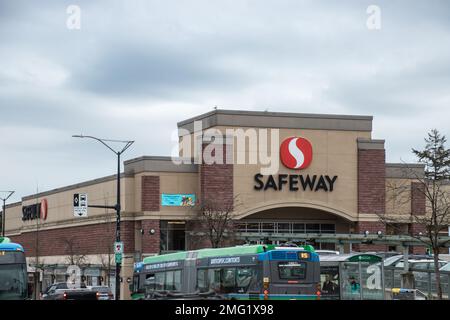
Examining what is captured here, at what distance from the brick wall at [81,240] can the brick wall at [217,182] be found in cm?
749

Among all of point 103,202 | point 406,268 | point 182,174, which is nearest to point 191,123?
point 182,174

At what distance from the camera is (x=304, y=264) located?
1195 inches

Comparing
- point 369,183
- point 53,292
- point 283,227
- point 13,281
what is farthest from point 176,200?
point 13,281

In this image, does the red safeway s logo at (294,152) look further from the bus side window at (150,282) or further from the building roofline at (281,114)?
the bus side window at (150,282)

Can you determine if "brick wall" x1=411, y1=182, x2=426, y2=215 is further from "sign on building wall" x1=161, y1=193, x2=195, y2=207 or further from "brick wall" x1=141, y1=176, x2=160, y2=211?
"brick wall" x1=141, y1=176, x2=160, y2=211

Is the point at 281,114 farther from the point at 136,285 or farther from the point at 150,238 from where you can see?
the point at 136,285

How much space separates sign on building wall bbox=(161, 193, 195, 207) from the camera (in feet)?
224

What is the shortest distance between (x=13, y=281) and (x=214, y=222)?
126 ft

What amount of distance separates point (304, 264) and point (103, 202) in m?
46.2

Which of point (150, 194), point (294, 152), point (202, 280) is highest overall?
point (294, 152)

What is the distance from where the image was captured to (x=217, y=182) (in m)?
67.4

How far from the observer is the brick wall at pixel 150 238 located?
221 feet

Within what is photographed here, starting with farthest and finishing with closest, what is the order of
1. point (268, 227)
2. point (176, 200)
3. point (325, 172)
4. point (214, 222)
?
point (268, 227), point (325, 172), point (176, 200), point (214, 222)
